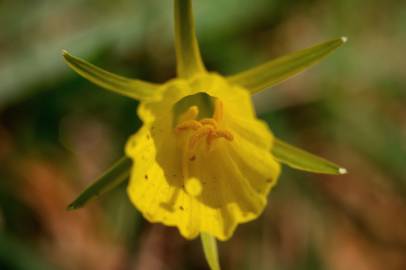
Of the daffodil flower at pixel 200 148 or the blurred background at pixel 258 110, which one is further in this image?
the blurred background at pixel 258 110

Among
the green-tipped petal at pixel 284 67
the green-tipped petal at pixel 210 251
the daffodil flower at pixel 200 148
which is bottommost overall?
the green-tipped petal at pixel 210 251

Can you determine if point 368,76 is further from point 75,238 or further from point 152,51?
point 75,238

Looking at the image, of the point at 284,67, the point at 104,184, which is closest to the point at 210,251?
the point at 104,184

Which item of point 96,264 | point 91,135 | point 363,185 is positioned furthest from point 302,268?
point 91,135

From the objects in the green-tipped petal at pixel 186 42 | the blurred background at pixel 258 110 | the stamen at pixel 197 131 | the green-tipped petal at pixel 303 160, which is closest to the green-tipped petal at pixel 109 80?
the green-tipped petal at pixel 186 42

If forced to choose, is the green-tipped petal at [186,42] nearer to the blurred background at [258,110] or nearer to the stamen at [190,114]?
the stamen at [190,114]

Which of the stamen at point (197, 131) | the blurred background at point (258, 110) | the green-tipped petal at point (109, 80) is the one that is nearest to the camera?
the green-tipped petal at point (109, 80)

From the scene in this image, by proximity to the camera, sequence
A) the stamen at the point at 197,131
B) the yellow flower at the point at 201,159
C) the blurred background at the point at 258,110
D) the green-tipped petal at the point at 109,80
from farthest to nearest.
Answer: the blurred background at the point at 258,110
the stamen at the point at 197,131
the yellow flower at the point at 201,159
the green-tipped petal at the point at 109,80

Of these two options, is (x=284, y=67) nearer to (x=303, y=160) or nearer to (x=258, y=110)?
(x=303, y=160)
